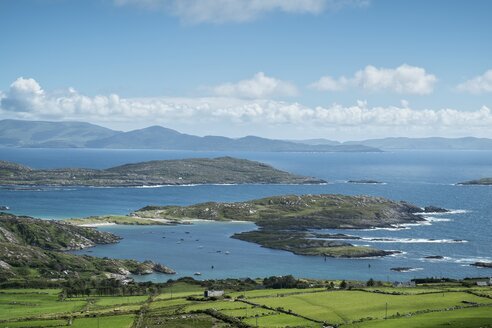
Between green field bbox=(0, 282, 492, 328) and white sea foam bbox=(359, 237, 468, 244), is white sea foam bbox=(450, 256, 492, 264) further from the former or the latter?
green field bbox=(0, 282, 492, 328)

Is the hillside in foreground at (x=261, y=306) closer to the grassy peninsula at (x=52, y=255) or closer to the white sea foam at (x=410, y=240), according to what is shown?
the grassy peninsula at (x=52, y=255)

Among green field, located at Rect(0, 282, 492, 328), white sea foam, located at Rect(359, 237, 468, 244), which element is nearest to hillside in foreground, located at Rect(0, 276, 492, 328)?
Result: green field, located at Rect(0, 282, 492, 328)

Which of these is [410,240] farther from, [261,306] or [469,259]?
[261,306]

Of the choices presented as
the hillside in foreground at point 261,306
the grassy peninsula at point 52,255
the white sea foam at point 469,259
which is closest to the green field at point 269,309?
the hillside in foreground at point 261,306

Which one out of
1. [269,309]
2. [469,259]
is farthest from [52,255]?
[469,259]

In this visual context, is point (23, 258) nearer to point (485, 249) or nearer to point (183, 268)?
point (183, 268)

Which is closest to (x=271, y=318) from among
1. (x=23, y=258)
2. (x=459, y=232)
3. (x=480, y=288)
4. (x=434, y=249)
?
(x=480, y=288)
